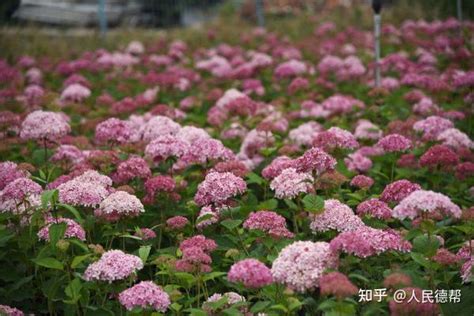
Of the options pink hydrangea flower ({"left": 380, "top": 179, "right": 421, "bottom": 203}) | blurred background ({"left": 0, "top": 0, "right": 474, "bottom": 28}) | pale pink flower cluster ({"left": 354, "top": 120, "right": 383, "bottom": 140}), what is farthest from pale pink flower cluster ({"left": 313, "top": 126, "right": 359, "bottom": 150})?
blurred background ({"left": 0, "top": 0, "right": 474, "bottom": 28})

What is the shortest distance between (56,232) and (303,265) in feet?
4.13

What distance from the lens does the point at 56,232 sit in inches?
139

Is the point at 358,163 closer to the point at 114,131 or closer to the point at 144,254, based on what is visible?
the point at 114,131

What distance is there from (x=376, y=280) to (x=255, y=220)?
2.15 ft

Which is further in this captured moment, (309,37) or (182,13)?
(182,13)

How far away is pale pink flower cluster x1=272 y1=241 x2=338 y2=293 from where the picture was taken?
2943mm

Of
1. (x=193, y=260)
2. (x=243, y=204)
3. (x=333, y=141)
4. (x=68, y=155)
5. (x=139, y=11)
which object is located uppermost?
(x=333, y=141)

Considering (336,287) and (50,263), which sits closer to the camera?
(336,287)

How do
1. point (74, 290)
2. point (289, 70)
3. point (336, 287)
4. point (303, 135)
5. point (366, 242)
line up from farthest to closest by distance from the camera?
point (289, 70), point (303, 135), point (74, 290), point (366, 242), point (336, 287)

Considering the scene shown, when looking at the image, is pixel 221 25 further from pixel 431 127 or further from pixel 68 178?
pixel 68 178

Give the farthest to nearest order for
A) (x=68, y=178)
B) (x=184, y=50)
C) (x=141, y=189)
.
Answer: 1. (x=184, y=50)
2. (x=141, y=189)
3. (x=68, y=178)

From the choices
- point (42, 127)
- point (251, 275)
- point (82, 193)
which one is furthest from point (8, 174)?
point (251, 275)

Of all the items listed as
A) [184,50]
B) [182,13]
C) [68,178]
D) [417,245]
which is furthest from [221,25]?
[417,245]

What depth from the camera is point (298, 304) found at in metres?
3.07
